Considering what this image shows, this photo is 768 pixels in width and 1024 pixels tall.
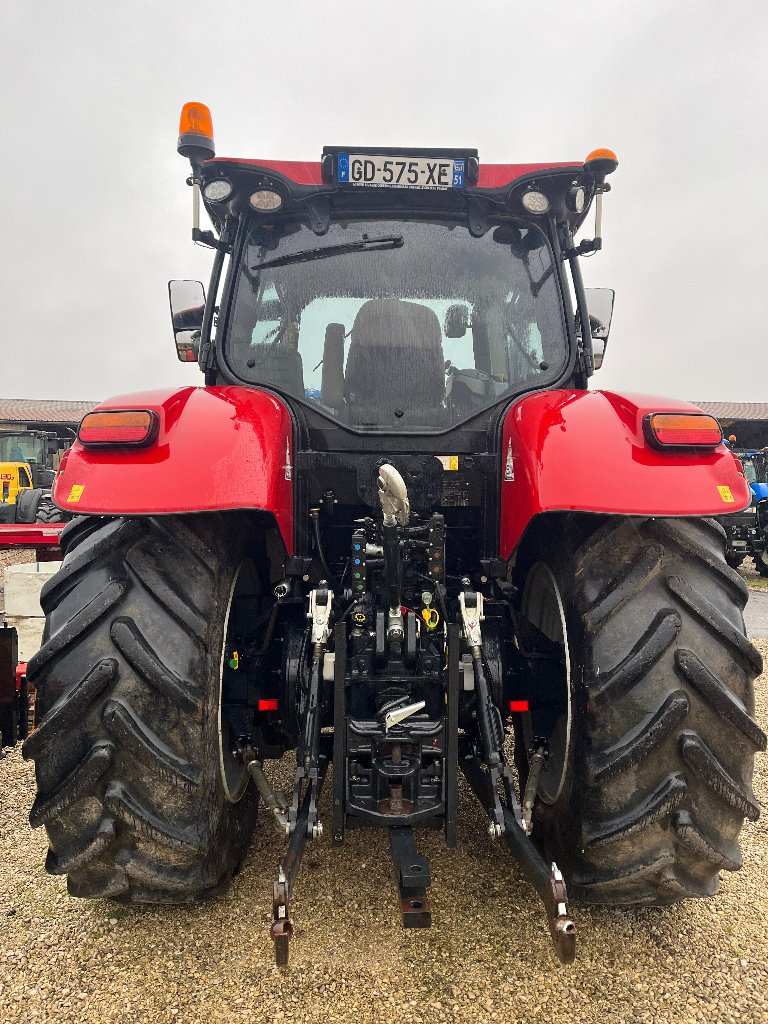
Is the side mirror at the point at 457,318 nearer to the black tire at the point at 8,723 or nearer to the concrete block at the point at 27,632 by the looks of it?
the black tire at the point at 8,723

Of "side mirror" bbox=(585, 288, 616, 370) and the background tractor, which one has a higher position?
"side mirror" bbox=(585, 288, 616, 370)

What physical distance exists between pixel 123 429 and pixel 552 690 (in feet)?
5.00

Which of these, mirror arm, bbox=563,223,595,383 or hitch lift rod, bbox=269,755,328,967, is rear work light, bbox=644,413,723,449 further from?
hitch lift rod, bbox=269,755,328,967

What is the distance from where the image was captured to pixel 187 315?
10.0ft

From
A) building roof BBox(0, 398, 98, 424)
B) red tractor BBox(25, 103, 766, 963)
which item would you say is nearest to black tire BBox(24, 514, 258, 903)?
red tractor BBox(25, 103, 766, 963)

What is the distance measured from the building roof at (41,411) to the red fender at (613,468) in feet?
82.8

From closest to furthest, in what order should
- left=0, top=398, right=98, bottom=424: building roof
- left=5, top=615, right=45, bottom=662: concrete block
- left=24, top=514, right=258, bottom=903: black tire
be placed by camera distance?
1. left=24, top=514, right=258, bottom=903: black tire
2. left=5, top=615, right=45, bottom=662: concrete block
3. left=0, top=398, right=98, bottom=424: building roof

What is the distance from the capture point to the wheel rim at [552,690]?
2.09 m

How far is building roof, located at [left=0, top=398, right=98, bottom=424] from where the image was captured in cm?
2781

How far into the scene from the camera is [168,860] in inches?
73.6

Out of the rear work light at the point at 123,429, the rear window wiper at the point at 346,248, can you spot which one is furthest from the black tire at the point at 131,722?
the rear window wiper at the point at 346,248

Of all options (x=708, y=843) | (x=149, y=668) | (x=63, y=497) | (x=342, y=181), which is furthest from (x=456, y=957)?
(x=342, y=181)

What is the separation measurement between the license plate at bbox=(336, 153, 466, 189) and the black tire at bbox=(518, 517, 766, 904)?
1.56m

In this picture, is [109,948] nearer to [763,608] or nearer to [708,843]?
[708,843]
